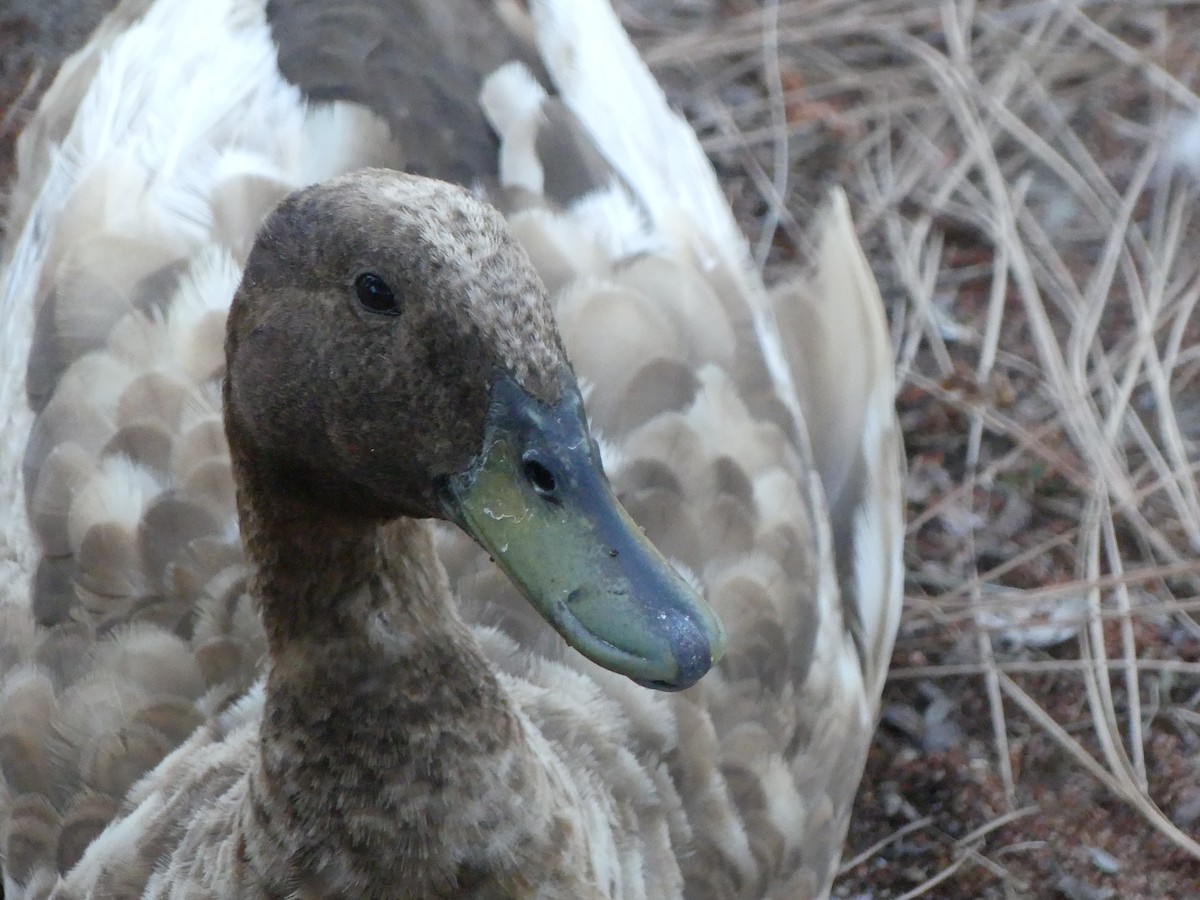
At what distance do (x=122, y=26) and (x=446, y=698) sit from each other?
1.69 metres

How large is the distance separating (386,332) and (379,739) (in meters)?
0.51

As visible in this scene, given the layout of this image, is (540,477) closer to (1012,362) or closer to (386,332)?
(386,332)

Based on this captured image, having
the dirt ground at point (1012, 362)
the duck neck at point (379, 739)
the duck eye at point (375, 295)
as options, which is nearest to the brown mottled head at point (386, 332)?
the duck eye at point (375, 295)

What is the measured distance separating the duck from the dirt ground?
0.32m

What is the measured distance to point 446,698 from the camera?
1778 mm

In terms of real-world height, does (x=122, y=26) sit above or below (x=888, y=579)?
above

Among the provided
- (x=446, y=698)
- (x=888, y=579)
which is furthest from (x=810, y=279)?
(x=446, y=698)

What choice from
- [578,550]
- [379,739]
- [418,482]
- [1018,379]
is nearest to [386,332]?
[418,482]

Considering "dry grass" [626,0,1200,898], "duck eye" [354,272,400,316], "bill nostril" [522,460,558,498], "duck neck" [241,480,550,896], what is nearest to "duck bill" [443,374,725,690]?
"bill nostril" [522,460,558,498]

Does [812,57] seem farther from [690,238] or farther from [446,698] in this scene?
[446,698]

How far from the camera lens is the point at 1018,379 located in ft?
11.0

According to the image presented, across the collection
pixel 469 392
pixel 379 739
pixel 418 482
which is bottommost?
pixel 379 739

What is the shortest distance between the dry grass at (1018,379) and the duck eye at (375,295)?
1.58 metres

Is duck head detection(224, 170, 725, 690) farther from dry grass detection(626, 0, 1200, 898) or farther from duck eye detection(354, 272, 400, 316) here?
dry grass detection(626, 0, 1200, 898)
